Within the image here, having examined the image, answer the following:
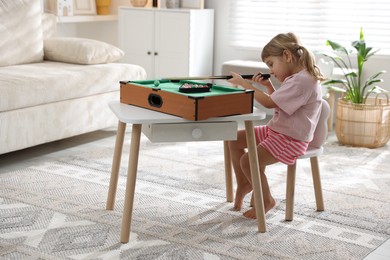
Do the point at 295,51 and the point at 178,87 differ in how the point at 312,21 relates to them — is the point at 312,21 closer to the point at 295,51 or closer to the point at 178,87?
the point at 295,51

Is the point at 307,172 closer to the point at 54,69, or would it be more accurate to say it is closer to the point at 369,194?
the point at 369,194

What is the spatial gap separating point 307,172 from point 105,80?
1345 mm

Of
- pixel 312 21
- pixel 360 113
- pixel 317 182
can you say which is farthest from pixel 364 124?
pixel 317 182

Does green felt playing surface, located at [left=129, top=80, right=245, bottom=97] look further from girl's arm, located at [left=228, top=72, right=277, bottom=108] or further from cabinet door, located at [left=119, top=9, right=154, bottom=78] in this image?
cabinet door, located at [left=119, top=9, right=154, bottom=78]

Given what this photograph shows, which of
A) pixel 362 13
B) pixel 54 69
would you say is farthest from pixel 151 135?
pixel 362 13

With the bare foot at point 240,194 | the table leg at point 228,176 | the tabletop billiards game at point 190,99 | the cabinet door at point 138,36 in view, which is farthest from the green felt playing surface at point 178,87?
the cabinet door at point 138,36

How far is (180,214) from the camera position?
2.89 meters

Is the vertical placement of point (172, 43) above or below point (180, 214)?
above

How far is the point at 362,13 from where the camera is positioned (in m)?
4.83

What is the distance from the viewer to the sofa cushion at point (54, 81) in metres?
3.56

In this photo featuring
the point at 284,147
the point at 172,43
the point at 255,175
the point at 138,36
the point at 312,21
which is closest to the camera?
the point at 255,175

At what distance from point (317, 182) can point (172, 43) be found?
248 centimetres

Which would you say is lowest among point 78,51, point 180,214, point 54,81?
point 180,214

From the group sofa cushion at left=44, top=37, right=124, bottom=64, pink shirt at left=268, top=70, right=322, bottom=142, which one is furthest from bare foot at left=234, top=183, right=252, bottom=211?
sofa cushion at left=44, top=37, right=124, bottom=64
